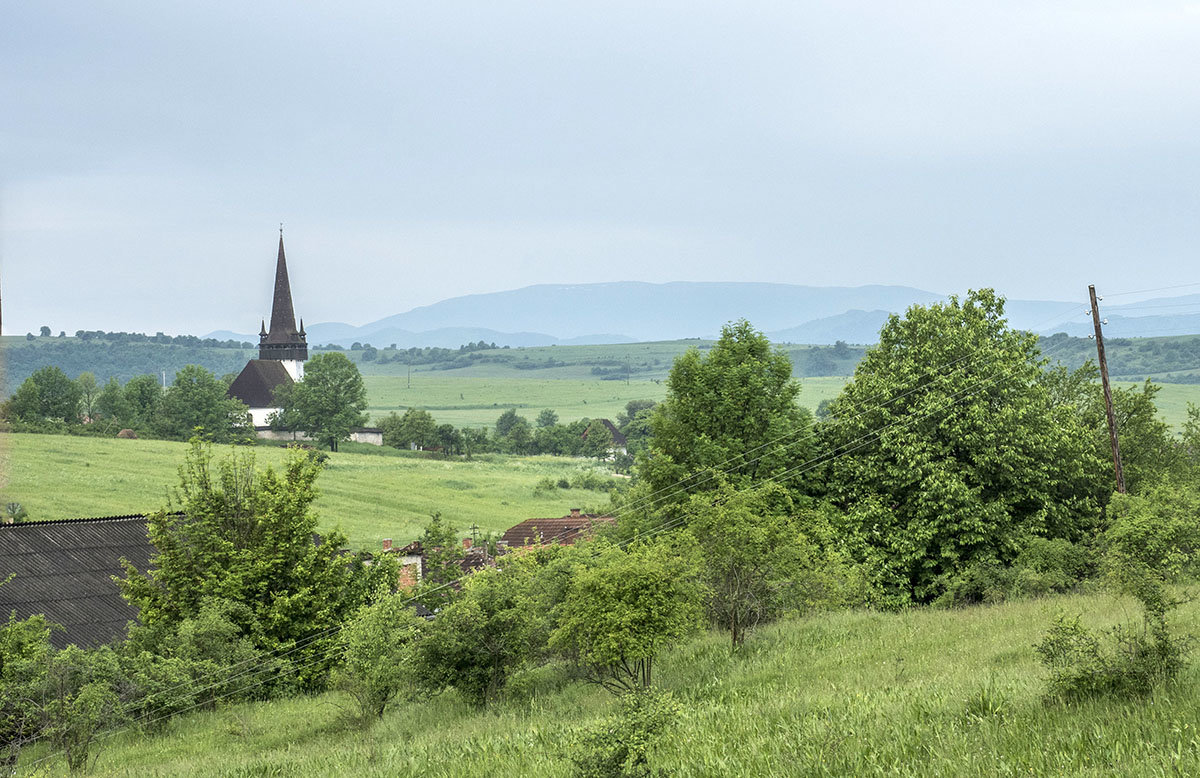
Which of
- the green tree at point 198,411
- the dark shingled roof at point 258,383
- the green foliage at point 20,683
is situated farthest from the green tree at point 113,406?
the green foliage at point 20,683

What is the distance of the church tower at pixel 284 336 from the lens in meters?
158

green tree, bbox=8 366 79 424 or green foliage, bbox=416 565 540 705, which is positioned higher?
green tree, bbox=8 366 79 424

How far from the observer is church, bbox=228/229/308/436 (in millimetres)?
146000

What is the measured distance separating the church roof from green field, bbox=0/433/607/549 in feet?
191

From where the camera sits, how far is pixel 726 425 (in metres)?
33.4

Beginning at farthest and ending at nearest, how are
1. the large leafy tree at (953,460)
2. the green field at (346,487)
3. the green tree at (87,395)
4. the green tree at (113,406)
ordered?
the green tree at (87,395) < the green tree at (113,406) < the green field at (346,487) < the large leafy tree at (953,460)

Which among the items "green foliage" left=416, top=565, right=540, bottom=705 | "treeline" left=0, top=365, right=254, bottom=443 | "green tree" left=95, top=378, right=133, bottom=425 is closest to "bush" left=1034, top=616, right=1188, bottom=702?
"green foliage" left=416, top=565, right=540, bottom=705

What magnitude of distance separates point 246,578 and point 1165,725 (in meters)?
23.4

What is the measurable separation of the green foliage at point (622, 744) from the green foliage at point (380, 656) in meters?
9.53

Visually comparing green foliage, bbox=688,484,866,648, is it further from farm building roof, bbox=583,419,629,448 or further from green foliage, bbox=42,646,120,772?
farm building roof, bbox=583,419,629,448

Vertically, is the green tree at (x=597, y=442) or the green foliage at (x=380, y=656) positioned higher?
the green foliage at (x=380, y=656)

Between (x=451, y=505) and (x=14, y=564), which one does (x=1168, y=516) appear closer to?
(x=14, y=564)

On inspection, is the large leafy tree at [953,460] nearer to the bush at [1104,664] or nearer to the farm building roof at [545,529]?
the bush at [1104,664]

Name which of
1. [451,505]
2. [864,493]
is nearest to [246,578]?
[864,493]
